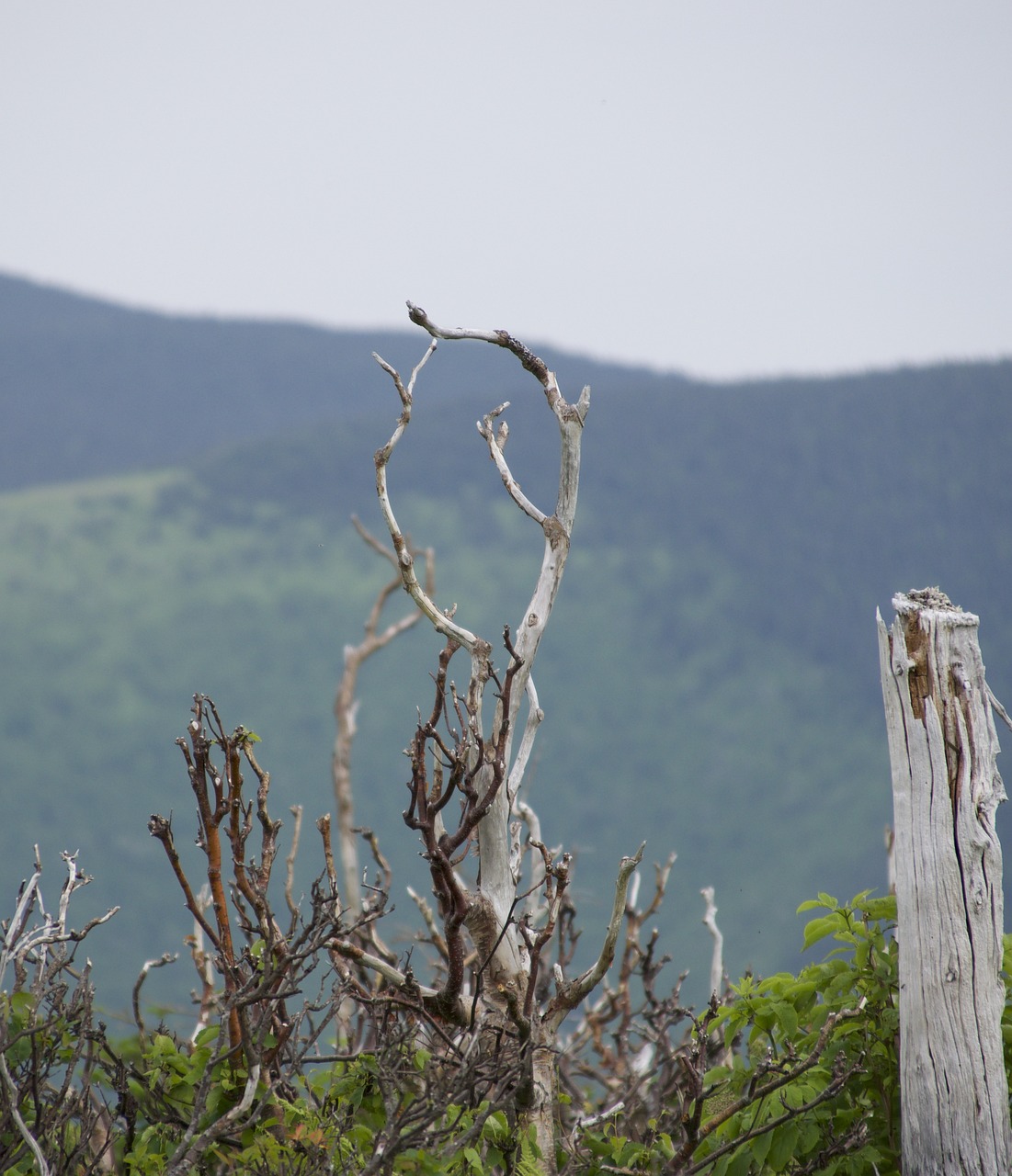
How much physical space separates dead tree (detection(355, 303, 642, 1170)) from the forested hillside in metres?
11.8

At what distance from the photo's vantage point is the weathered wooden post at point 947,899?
1959mm

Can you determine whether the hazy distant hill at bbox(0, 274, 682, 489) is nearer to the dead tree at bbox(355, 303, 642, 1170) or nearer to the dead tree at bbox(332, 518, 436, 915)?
the dead tree at bbox(332, 518, 436, 915)

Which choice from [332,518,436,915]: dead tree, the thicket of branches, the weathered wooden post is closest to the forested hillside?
[332,518,436,915]: dead tree

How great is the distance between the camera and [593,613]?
1883 centimetres

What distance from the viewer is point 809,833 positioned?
15.7 metres

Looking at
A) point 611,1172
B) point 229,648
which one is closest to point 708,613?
point 229,648

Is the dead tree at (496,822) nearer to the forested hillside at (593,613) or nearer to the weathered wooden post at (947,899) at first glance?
the weathered wooden post at (947,899)

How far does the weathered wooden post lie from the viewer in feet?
6.43

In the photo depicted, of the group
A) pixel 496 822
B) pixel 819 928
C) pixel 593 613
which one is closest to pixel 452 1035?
pixel 496 822

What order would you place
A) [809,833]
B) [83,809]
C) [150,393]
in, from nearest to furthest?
[809,833] < [83,809] < [150,393]

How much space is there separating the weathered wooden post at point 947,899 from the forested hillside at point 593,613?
1189 cm

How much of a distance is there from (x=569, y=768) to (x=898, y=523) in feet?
25.7

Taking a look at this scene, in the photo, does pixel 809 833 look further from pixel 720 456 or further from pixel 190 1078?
pixel 190 1078

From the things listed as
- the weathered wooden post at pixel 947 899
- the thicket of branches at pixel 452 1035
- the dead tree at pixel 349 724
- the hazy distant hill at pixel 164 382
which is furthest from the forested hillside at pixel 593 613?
the weathered wooden post at pixel 947 899
